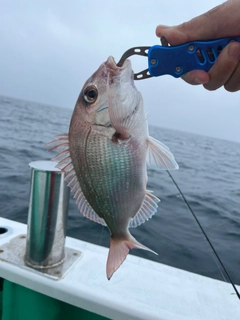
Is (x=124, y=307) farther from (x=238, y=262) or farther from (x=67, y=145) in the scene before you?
(x=238, y=262)

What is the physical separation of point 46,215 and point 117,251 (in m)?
0.97

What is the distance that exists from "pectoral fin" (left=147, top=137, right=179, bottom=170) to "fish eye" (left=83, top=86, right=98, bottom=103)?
29cm

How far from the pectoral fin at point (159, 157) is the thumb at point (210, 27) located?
44cm

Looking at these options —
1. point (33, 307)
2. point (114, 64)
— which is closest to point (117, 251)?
point (114, 64)

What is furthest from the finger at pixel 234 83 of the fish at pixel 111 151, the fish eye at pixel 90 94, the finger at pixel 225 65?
the fish eye at pixel 90 94

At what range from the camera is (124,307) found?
5.64ft

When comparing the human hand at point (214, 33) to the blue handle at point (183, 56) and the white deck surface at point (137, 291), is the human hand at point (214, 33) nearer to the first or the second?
the blue handle at point (183, 56)

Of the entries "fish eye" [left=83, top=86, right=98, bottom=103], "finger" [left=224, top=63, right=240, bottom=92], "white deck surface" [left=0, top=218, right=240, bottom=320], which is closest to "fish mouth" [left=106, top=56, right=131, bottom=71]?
"fish eye" [left=83, top=86, right=98, bottom=103]

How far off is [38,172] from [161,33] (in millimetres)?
1181

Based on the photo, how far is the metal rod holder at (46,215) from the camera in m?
1.98

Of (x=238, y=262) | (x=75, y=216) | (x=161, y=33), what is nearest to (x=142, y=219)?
(x=161, y=33)

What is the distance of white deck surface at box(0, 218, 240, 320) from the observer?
1.74m

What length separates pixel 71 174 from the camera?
129cm

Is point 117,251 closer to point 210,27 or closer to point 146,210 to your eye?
point 146,210
